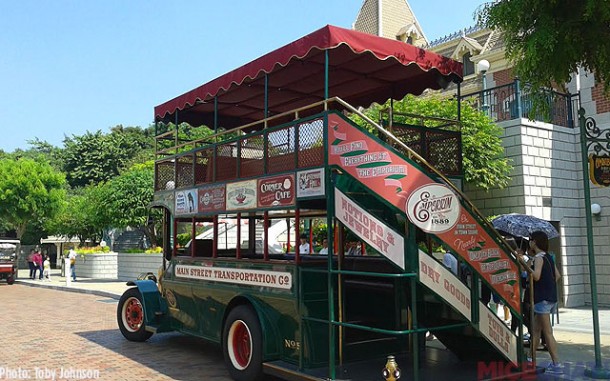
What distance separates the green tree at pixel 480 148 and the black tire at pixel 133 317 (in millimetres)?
6918

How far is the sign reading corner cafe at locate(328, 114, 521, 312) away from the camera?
5.59 meters

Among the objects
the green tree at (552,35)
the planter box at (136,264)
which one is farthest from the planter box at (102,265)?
the green tree at (552,35)

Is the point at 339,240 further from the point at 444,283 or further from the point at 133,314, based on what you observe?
the point at 133,314

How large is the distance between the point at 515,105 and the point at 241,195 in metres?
9.46

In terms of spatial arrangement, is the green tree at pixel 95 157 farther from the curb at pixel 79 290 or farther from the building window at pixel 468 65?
the building window at pixel 468 65

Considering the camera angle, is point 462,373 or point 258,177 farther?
point 258,177

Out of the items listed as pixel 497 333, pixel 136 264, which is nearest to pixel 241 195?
pixel 497 333

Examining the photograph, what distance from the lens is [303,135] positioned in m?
6.55

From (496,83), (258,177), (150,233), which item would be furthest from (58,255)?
(258,177)

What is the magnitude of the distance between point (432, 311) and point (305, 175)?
240 cm

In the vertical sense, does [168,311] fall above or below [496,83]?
below

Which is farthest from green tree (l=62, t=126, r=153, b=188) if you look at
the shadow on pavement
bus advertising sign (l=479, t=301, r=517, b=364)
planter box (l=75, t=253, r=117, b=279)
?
bus advertising sign (l=479, t=301, r=517, b=364)

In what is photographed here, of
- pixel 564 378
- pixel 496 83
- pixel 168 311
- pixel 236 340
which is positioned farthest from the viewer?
pixel 496 83

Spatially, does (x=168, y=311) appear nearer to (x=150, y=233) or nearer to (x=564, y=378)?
(x=564, y=378)
